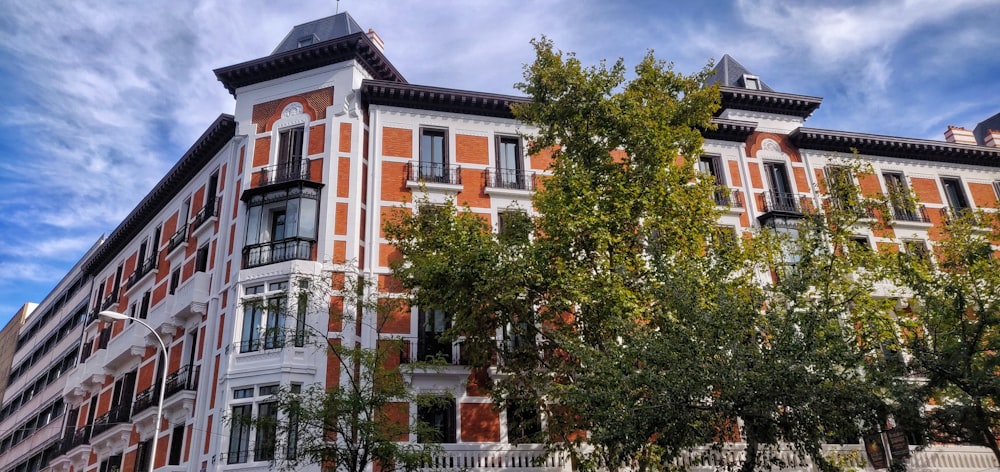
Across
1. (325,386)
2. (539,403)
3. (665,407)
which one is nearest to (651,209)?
(539,403)

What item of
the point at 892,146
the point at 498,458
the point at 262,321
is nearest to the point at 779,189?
the point at 892,146

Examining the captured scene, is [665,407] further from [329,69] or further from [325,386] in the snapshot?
[329,69]

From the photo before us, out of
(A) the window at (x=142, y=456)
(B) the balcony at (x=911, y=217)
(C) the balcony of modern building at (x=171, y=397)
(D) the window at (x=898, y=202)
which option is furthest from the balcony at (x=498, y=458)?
(B) the balcony at (x=911, y=217)

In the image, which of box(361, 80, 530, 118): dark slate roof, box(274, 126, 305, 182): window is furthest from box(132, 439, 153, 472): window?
box(361, 80, 530, 118): dark slate roof

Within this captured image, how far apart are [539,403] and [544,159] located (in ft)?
36.4

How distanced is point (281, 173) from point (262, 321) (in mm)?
5503

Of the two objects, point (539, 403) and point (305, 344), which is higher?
point (305, 344)

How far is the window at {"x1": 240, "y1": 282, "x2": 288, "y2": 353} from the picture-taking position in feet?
75.0

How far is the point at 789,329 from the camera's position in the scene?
46.9 ft

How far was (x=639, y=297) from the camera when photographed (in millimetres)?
19125

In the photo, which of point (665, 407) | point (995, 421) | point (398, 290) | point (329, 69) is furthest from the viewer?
point (329, 69)

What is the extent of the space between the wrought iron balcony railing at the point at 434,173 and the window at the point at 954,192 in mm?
20610

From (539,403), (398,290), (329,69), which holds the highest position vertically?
(329,69)

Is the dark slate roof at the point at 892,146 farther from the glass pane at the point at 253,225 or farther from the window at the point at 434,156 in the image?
the glass pane at the point at 253,225
